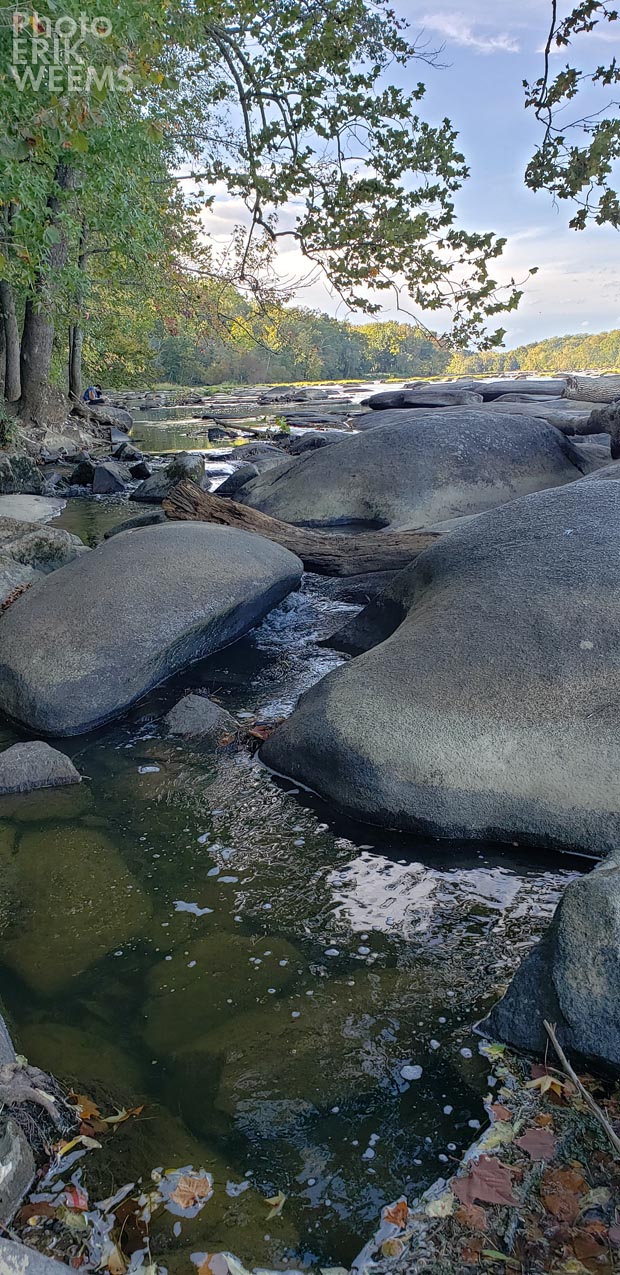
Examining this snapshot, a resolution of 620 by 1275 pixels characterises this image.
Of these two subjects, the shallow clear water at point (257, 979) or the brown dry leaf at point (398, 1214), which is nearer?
the brown dry leaf at point (398, 1214)

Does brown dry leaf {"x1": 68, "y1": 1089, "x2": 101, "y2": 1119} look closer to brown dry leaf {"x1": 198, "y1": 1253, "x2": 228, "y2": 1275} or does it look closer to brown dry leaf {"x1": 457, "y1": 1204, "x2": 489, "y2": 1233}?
brown dry leaf {"x1": 198, "y1": 1253, "x2": 228, "y2": 1275}

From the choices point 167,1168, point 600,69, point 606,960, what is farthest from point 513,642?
point 600,69

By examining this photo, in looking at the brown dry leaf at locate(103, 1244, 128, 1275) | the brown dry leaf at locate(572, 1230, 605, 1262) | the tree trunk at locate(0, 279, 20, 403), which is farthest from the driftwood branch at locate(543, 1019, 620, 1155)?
the tree trunk at locate(0, 279, 20, 403)

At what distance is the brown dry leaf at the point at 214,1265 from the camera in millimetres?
1990

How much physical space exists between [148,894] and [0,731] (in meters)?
2.09

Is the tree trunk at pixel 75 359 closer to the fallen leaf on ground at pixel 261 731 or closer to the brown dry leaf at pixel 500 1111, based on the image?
the fallen leaf on ground at pixel 261 731

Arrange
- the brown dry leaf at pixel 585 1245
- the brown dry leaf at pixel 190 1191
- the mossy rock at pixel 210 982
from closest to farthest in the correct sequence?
the brown dry leaf at pixel 585 1245 → the brown dry leaf at pixel 190 1191 → the mossy rock at pixel 210 982

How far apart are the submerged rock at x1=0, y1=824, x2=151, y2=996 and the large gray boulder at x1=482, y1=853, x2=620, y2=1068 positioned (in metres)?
1.48

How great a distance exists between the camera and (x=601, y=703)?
385cm

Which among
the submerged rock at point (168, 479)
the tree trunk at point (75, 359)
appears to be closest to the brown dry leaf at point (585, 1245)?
the submerged rock at point (168, 479)

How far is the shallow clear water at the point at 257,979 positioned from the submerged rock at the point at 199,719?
1.09ft

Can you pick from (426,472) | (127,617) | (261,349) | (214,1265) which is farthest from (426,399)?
(214,1265)

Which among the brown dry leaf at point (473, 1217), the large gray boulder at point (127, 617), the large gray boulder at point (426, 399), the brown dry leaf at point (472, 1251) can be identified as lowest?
the brown dry leaf at point (473, 1217)

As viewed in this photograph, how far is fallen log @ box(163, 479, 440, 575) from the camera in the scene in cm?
783
